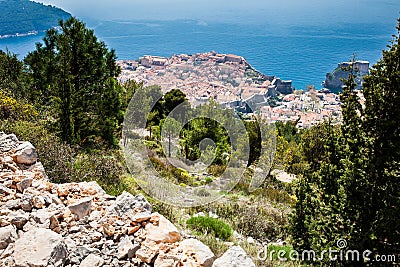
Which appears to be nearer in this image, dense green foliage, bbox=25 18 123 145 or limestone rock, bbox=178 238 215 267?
limestone rock, bbox=178 238 215 267

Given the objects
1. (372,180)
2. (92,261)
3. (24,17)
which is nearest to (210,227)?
(92,261)

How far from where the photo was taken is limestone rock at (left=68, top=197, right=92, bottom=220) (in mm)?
3379

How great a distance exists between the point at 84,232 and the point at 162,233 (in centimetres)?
80

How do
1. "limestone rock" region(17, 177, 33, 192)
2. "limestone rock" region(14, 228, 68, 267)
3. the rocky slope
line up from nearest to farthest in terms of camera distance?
"limestone rock" region(14, 228, 68, 267), the rocky slope, "limestone rock" region(17, 177, 33, 192)

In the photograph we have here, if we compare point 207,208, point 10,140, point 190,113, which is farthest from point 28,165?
point 190,113

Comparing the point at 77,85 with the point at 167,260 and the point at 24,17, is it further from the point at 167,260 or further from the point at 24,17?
the point at 24,17

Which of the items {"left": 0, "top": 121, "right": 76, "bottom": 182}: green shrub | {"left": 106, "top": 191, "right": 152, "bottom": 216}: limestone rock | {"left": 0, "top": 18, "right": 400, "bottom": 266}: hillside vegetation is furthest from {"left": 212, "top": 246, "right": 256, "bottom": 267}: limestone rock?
{"left": 0, "top": 121, "right": 76, "bottom": 182}: green shrub

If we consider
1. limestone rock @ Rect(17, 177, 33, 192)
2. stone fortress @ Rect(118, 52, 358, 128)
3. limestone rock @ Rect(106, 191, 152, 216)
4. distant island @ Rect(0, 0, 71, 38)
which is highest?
distant island @ Rect(0, 0, 71, 38)

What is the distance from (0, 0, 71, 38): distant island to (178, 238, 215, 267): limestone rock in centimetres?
8913

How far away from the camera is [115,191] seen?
518 centimetres

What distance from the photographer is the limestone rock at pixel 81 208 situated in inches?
133

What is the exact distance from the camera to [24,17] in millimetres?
88375

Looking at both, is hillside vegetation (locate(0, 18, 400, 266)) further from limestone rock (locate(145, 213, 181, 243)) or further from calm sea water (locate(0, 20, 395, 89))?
calm sea water (locate(0, 20, 395, 89))

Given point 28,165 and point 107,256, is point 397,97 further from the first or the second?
point 28,165
